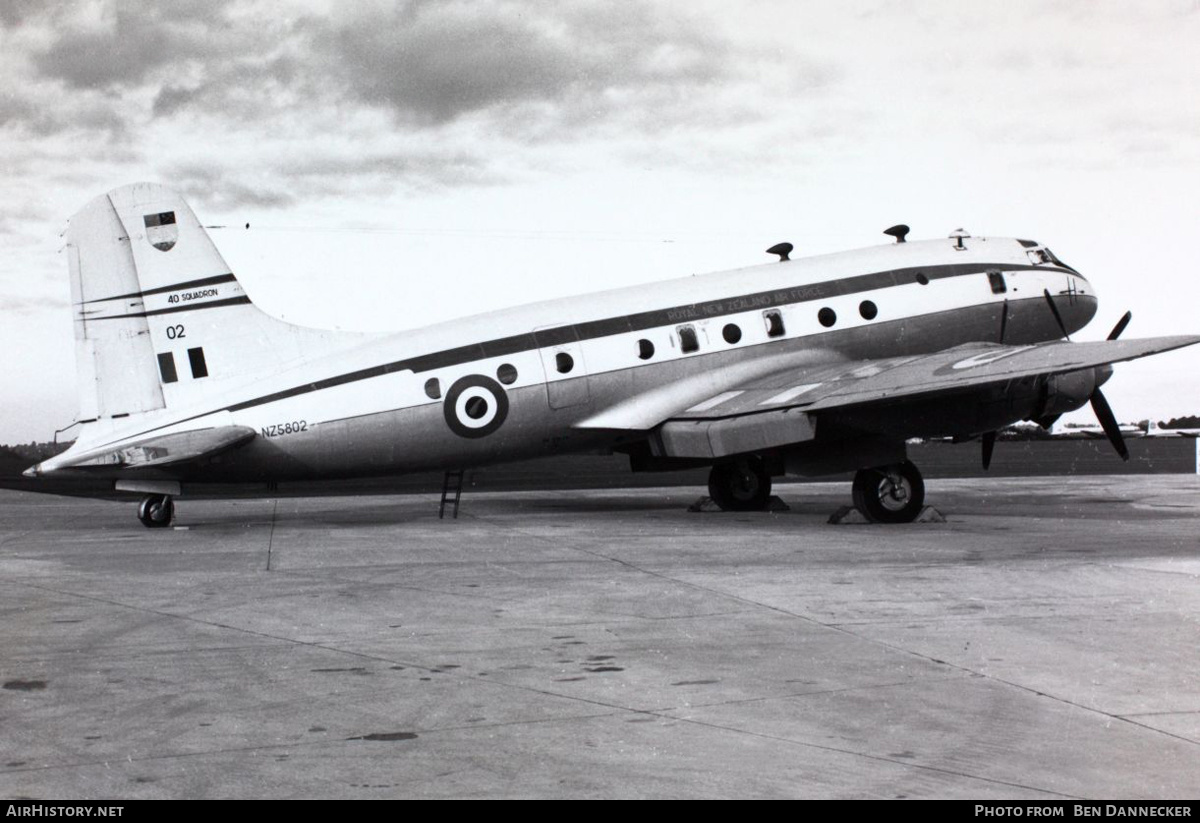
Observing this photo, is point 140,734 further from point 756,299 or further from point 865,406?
point 756,299

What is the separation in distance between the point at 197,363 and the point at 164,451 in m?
2.06

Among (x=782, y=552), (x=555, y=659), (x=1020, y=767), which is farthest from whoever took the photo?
(x=782, y=552)

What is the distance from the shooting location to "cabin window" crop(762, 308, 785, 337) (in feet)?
80.0

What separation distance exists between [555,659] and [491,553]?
319 inches

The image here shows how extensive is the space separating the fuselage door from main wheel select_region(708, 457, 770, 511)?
Result: 4.31m

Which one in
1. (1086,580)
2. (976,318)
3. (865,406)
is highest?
(976,318)

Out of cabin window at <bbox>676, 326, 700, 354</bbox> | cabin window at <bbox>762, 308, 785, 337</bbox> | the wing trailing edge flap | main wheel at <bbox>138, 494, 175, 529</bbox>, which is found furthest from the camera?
cabin window at <bbox>762, 308, 785, 337</bbox>

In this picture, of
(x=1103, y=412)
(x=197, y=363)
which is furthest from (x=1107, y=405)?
(x=197, y=363)

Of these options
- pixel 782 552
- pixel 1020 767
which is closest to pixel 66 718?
pixel 1020 767

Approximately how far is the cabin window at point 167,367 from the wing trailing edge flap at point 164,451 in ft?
4.57

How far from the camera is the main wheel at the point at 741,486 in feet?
85.0

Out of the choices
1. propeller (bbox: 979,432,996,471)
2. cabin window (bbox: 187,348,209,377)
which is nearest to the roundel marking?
cabin window (bbox: 187,348,209,377)

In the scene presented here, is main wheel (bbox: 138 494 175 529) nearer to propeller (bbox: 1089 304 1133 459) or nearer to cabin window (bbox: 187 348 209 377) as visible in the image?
cabin window (bbox: 187 348 209 377)
